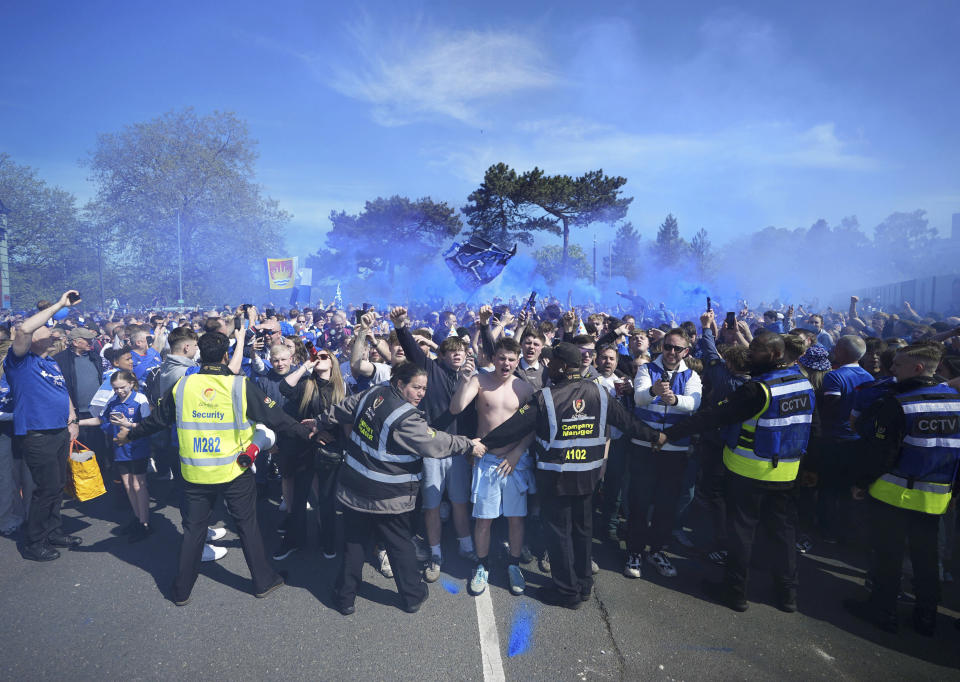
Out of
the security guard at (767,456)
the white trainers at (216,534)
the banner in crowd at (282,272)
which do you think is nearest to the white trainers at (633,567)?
the security guard at (767,456)

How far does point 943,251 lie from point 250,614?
296 feet

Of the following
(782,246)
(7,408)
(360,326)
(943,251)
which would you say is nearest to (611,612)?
(360,326)

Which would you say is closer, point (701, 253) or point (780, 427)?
point (780, 427)

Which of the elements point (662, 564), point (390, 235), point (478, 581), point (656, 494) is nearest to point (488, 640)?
point (478, 581)

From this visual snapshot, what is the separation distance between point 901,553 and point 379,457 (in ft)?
13.5

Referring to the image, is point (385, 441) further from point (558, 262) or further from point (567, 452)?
point (558, 262)

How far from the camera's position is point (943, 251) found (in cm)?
6488

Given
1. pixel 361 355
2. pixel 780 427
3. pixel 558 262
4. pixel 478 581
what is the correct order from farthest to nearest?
pixel 558 262
pixel 361 355
pixel 478 581
pixel 780 427

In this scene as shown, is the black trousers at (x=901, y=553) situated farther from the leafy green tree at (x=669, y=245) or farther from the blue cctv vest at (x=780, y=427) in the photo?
the leafy green tree at (x=669, y=245)

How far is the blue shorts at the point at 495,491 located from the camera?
4.27m

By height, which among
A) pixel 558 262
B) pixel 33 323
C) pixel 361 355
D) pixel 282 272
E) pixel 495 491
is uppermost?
pixel 558 262

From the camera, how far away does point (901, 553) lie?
12.1 feet

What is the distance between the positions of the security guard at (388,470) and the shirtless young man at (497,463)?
38 centimetres

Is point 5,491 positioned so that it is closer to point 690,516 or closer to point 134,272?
point 690,516
